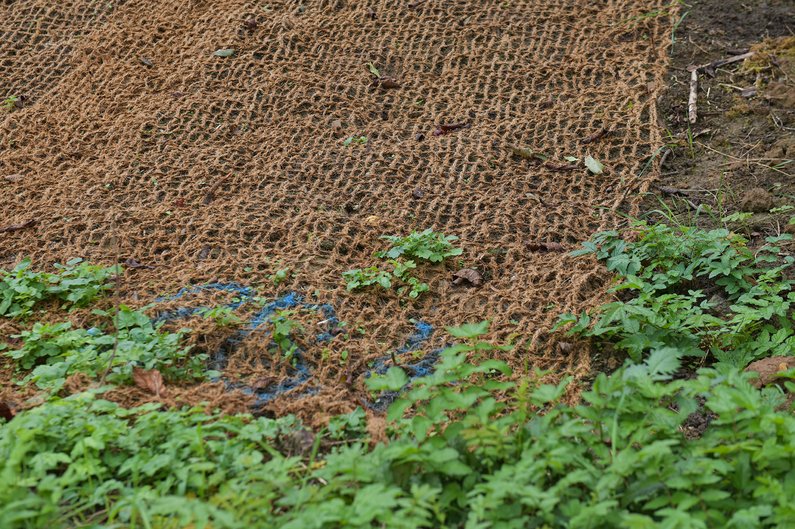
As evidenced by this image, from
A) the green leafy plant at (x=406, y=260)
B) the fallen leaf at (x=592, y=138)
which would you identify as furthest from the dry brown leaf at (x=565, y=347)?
the fallen leaf at (x=592, y=138)

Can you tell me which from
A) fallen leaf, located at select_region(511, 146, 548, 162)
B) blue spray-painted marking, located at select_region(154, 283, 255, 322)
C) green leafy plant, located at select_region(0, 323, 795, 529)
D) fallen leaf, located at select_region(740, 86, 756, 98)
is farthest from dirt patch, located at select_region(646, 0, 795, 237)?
blue spray-painted marking, located at select_region(154, 283, 255, 322)

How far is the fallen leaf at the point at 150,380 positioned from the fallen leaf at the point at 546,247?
5.10ft

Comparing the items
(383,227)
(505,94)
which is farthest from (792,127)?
(383,227)

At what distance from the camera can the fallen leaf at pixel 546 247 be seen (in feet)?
11.4

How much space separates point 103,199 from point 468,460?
7.17 ft

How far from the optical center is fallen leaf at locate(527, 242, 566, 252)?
3.48m

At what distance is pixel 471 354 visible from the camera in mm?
2926

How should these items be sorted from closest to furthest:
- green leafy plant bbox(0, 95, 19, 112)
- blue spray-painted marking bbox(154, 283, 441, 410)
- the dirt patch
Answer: blue spray-painted marking bbox(154, 283, 441, 410) < the dirt patch < green leafy plant bbox(0, 95, 19, 112)

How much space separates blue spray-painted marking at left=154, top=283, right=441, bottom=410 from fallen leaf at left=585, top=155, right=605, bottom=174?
1.24 metres

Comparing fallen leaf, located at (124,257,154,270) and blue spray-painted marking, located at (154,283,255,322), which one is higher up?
fallen leaf, located at (124,257,154,270)

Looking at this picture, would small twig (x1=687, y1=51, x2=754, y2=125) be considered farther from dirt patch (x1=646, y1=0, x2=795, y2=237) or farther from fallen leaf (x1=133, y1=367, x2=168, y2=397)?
fallen leaf (x1=133, y1=367, x2=168, y2=397)

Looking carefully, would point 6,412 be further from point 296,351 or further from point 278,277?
point 278,277

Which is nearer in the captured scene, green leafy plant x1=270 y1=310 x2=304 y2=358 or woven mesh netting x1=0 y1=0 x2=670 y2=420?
green leafy plant x1=270 y1=310 x2=304 y2=358

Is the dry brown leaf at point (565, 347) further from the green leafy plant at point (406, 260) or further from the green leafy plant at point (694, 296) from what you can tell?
the green leafy plant at point (406, 260)
